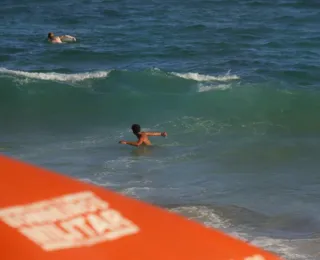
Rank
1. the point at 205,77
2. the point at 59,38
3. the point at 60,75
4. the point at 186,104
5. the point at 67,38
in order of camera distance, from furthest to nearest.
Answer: the point at 67,38, the point at 59,38, the point at 60,75, the point at 205,77, the point at 186,104

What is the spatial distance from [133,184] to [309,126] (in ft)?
14.9

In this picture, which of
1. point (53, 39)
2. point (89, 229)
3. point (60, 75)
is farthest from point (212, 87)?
point (89, 229)

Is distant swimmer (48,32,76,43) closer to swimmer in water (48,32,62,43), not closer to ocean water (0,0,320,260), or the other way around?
swimmer in water (48,32,62,43)

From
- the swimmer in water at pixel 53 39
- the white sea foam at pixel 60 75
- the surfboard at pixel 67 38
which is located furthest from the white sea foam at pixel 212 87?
the surfboard at pixel 67 38

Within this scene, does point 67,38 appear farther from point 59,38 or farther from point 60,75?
point 60,75

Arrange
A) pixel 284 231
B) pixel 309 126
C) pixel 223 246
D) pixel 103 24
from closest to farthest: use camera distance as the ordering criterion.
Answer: pixel 223 246 < pixel 284 231 < pixel 309 126 < pixel 103 24

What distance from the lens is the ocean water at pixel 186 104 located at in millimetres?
8867

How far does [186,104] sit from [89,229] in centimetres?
1241

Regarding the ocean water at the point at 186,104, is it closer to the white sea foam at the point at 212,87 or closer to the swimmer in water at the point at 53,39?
the white sea foam at the point at 212,87

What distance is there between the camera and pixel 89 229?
2.44 metres

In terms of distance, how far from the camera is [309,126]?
12.9 meters

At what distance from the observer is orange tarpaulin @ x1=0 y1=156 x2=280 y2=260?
2301mm

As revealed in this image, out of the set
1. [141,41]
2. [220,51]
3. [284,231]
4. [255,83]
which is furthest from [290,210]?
[141,41]

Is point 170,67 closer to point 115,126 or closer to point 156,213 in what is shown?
point 115,126
